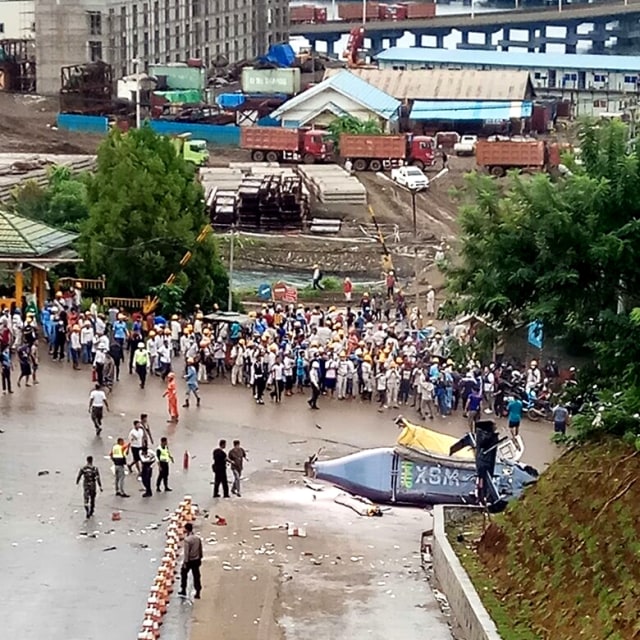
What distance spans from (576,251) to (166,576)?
21.1 feet

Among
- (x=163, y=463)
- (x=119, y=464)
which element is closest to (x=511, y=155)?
(x=163, y=463)

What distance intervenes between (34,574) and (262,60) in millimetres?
81770

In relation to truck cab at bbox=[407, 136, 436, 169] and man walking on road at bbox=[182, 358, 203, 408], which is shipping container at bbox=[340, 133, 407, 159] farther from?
man walking on road at bbox=[182, 358, 203, 408]

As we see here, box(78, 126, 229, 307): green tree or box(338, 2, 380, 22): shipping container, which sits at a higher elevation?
box(338, 2, 380, 22): shipping container

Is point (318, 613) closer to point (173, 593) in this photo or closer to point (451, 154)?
point (173, 593)

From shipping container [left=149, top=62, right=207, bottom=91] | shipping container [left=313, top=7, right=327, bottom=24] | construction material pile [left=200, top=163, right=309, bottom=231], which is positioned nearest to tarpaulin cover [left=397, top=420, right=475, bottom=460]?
construction material pile [left=200, top=163, right=309, bottom=231]

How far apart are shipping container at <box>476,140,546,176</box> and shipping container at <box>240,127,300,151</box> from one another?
756 centimetres

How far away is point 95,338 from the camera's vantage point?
Answer: 34.5 metres

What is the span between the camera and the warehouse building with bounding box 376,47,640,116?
4053 inches

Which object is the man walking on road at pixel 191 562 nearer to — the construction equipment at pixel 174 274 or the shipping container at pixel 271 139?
the construction equipment at pixel 174 274

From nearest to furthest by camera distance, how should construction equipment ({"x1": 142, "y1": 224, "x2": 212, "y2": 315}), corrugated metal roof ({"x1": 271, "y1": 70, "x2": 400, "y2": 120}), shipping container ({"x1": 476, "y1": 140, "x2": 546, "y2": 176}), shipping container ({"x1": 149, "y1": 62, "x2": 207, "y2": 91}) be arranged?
construction equipment ({"x1": 142, "y1": 224, "x2": 212, "y2": 315}), shipping container ({"x1": 476, "y1": 140, "x2": 546, "y2": 176}), corrugated metal roof ({"x1": 271, "y1": 70, "x2": 400, "y2": 120}), shipping container ({"x1": 149, "y1": 62, "x2": 207, "y2": 91})

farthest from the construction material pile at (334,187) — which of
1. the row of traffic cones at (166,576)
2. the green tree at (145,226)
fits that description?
the row of traffic cones at (166,576)

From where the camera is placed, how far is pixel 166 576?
73.6 feet

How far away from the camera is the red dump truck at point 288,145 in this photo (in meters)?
74.2
